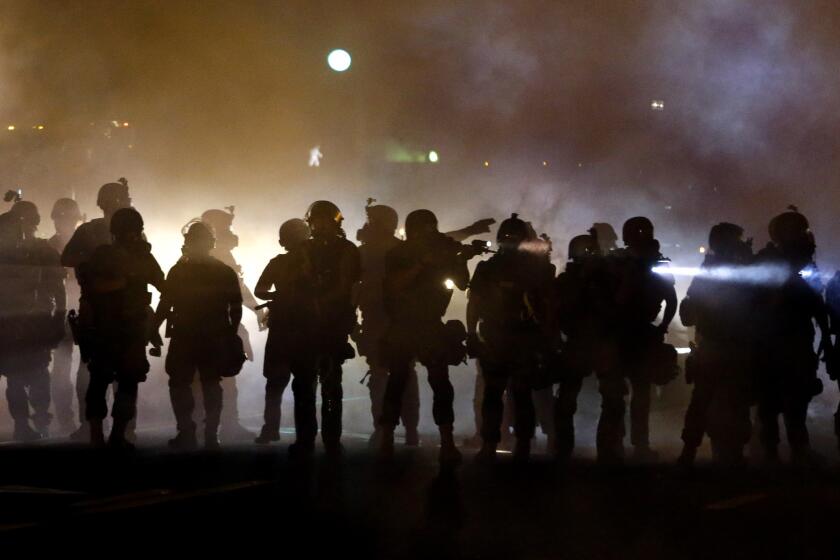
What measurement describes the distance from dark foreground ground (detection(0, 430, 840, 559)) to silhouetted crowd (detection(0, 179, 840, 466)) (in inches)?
21.0

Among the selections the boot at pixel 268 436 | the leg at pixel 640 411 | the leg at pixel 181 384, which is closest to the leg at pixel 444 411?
the leg at pixel 640 411

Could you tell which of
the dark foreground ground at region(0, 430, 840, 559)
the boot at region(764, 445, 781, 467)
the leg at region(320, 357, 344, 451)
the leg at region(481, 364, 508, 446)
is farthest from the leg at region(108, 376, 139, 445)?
the boot at region(764, 445, 781, 467)

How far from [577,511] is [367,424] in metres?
6.58

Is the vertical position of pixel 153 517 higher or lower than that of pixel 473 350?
lower

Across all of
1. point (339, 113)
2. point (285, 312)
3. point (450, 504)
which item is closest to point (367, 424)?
point (285, 312)

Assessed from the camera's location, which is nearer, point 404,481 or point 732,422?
point 404,481

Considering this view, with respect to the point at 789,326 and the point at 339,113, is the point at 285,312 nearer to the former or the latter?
the point at 789,326

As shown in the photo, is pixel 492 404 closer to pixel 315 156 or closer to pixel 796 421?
pixel 796 421

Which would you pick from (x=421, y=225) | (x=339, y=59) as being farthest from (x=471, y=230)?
(x=339, y=59)

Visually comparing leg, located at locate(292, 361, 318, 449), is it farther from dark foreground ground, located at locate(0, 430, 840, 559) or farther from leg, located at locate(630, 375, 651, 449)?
leg, located at locate(630, 375, 651, 449)

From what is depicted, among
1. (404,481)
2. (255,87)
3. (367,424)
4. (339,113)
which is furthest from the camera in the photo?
(339,113)

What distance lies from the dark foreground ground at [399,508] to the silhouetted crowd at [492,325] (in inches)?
21.0

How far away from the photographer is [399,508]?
591 cm

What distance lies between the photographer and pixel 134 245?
8133 mm
